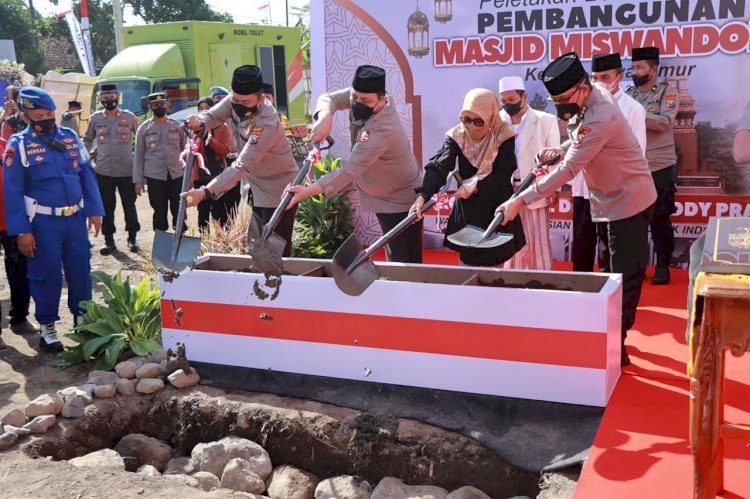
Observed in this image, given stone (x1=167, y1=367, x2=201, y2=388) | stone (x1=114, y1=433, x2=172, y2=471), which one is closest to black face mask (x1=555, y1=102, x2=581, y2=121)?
stone (x1=167, y1=367, x2=201, y2=388)

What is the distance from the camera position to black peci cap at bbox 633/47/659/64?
20.4 feet

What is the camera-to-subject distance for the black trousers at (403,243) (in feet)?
17.0

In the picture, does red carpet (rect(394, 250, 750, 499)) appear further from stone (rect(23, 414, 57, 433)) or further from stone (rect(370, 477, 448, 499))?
stone (rect(23, 414, 57, 433))

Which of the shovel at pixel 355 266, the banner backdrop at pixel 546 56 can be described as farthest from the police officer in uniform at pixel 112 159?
the shovel at pixel 355 266

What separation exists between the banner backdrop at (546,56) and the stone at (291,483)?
A: 9.98 feet

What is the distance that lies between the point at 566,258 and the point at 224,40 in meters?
11.5

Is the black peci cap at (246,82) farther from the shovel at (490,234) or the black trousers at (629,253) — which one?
Result: the black trousers at (629,253)

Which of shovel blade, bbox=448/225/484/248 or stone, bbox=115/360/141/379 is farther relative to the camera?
stone, bbox=115/360/141/379

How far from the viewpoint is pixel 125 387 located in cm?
472

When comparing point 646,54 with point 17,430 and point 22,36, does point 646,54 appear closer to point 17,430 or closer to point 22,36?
point 17,430

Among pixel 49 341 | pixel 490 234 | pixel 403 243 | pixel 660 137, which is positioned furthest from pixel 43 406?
pixel 660 137

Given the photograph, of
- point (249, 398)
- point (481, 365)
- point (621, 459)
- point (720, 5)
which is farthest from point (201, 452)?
point (720, 5)

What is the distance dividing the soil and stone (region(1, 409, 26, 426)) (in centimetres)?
16

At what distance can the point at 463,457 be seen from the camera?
3912 mm
